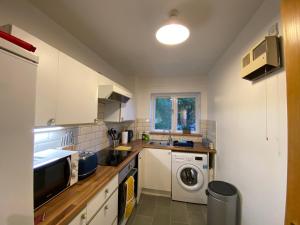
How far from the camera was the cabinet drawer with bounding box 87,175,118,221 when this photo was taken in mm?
1097

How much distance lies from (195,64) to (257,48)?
1.50 meters

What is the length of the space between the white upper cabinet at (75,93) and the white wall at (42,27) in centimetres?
37

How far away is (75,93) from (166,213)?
213 cm

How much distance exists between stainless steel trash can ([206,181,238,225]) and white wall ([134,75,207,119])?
183 cm

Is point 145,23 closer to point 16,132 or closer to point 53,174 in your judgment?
point 16,132

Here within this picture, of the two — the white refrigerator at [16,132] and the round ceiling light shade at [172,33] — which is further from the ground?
the round ceiling light shade at [172,33]

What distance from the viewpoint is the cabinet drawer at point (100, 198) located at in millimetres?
1097

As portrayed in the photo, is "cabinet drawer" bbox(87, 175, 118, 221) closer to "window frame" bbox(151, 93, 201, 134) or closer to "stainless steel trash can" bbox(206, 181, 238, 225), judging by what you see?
"stainless steel trash can" bbox(206, 181, 238, 225)

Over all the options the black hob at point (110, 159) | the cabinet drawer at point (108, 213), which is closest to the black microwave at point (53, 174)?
the cabinet drawer at point (108, 213)

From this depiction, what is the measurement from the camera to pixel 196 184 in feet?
8.07

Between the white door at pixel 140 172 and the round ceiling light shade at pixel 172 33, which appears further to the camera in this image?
the white door at pixel 140 172

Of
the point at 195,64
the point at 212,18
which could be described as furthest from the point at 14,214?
the point at 195,64

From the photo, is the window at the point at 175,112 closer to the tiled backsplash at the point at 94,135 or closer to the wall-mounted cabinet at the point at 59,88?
the tiled backsplash at the point at 94,135

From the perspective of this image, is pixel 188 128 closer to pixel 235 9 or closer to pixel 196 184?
pixel 196 184
